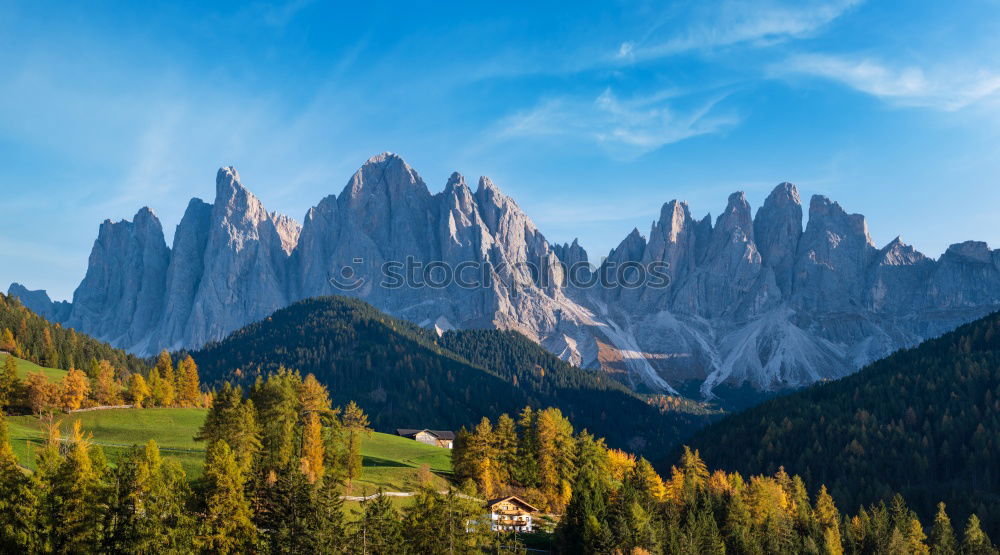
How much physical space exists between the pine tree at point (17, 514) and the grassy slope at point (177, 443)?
24.3 meters

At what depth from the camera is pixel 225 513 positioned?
54438 mm

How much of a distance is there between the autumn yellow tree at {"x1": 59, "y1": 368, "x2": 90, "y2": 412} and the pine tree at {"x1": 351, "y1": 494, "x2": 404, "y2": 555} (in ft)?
211

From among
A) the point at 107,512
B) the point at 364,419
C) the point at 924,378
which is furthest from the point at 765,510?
the point at 924,378

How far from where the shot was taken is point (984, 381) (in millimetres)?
179375

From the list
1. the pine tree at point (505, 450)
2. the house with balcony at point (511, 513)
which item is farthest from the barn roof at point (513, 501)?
the pine tree at point (505, 450)

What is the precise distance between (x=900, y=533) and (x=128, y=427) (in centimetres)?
10209

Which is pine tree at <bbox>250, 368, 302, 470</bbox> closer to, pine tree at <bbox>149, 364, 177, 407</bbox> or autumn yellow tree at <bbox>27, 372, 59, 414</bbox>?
autumn yellow tree at <bbox>27, 372, 59, 414</bbox>

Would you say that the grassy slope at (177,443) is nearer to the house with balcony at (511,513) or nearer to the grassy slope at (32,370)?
the house with balcony at (511,513)

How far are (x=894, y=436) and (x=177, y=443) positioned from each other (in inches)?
5548

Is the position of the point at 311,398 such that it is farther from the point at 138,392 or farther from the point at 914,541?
the point at 914,541

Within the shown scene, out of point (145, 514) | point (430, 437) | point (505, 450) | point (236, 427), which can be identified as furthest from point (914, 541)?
point (145, 514)

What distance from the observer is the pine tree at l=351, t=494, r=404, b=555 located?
5581cm

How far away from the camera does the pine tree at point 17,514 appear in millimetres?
48656

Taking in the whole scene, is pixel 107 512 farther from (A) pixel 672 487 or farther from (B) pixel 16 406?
(A) pixel 672 487
